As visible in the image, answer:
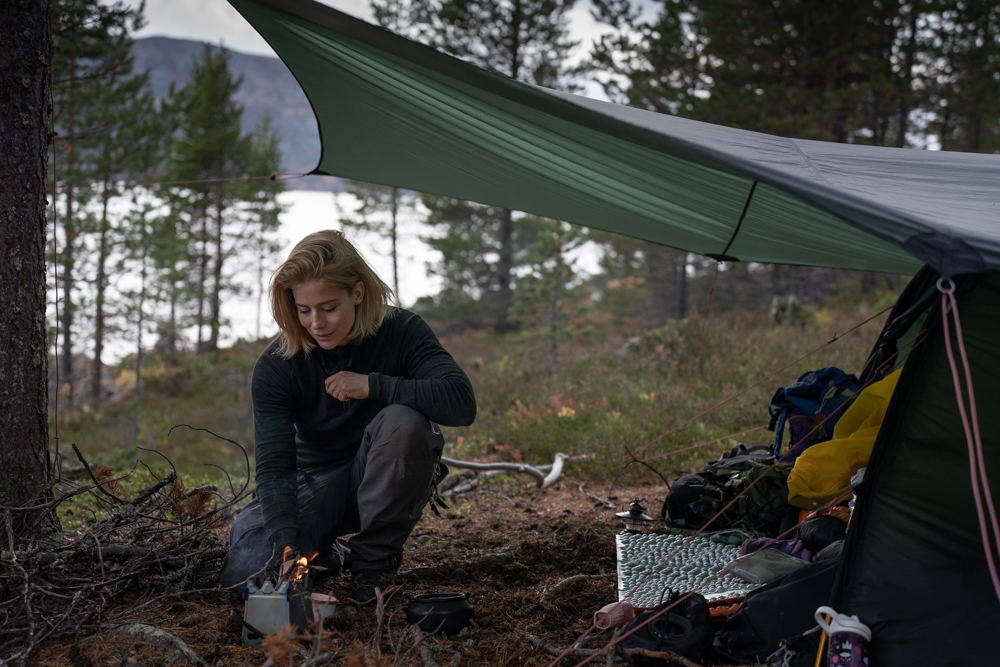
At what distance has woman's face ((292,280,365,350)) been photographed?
2342mm

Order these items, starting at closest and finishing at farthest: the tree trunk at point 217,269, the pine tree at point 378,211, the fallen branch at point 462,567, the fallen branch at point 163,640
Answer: the fallen branch at point 163,640
the fallen branch at point 462,567
the pine tree at point 378,211
the tree trunk at point 217,269

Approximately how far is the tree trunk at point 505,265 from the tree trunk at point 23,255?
14.4m

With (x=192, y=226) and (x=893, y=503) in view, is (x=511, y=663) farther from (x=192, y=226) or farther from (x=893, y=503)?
(x=192, y=226)

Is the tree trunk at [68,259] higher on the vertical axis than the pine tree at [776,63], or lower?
lower

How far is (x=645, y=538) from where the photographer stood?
10.2ft

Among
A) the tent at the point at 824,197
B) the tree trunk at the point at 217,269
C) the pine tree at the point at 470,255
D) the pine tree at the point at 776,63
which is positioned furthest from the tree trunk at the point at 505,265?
the tent at the point at 824,197

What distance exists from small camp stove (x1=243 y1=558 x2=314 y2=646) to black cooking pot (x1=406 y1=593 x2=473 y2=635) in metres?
0.32

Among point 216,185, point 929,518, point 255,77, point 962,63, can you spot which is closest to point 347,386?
point 929,518

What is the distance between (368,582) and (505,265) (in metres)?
14.9

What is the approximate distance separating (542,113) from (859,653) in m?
1.74

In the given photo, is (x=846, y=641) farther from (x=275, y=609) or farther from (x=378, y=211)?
(x=378, y=211)

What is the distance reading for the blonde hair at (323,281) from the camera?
2336 millimetres

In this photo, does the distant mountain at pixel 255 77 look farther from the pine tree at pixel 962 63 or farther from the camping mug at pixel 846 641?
the camping mug at pixel 846 641

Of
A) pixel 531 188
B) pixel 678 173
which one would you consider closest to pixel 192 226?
pixel 531 188
